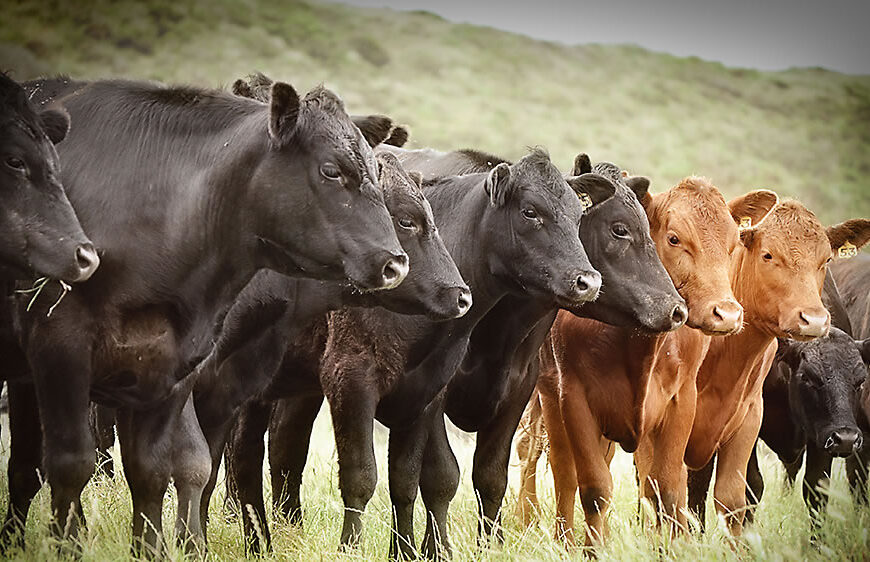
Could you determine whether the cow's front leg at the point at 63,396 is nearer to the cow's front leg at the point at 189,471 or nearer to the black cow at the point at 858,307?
the cow's front leg at the point at 189,471

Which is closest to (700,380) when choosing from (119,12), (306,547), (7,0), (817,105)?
A: (306,547)

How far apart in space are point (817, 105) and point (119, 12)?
27.0 metres

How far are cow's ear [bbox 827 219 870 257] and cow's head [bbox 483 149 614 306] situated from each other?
2367mm

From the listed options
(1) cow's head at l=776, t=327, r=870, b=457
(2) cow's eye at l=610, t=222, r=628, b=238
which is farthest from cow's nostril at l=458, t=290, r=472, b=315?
(1) cow's head at l=776, t=327, r=870, b=457

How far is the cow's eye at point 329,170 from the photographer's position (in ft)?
16.7

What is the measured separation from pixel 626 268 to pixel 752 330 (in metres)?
1.34

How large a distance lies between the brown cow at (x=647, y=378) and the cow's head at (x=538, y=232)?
3.10ft

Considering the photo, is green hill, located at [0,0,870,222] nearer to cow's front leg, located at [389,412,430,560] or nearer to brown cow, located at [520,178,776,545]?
brown cow, located at [520,178,776,545]

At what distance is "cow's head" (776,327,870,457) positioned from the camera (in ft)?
25.2

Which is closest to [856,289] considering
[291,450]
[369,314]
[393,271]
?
[291,450]

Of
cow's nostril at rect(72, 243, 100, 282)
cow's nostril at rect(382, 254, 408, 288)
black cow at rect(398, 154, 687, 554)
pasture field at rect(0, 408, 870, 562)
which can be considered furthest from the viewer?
black cow at rect(398, 154, 687, 554)

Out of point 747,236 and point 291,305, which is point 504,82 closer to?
point 747,236

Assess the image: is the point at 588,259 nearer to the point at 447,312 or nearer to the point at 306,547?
the point at 447,312

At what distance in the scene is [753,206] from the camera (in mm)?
7738
